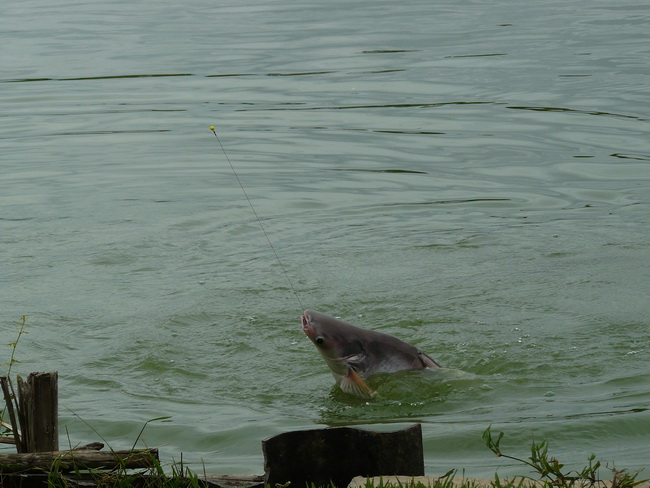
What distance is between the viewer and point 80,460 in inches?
194

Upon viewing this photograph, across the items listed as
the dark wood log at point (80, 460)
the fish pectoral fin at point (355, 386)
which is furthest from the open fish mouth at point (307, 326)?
the dark wood log at point (80, 460)

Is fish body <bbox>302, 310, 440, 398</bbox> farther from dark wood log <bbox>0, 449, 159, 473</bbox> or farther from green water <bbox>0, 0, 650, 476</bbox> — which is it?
dark wood log <bbox>0, 449, 159, 473</bbox>

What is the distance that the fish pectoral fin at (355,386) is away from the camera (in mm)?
6387

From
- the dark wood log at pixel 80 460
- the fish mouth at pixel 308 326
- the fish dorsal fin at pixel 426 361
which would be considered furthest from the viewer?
the fish dorsal fin at pixel 426 361

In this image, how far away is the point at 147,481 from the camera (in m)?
4.84

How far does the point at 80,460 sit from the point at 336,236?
583 cm

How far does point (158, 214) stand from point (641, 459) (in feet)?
21.4

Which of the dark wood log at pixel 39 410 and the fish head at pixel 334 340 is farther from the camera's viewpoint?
the fish head at pixel 334 340

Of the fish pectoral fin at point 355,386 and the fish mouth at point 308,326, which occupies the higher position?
the fish mouth at point 308,326

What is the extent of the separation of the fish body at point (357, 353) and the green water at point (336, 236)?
0.45 ft

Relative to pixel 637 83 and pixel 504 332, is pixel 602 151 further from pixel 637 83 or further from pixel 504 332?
pixel 504 332

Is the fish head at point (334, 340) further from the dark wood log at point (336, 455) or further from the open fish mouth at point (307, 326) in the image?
the dark wood log at point (336, 455)

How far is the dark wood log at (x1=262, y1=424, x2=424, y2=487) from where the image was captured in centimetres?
494

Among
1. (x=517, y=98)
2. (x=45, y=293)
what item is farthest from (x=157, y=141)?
(x=45, y=293)
